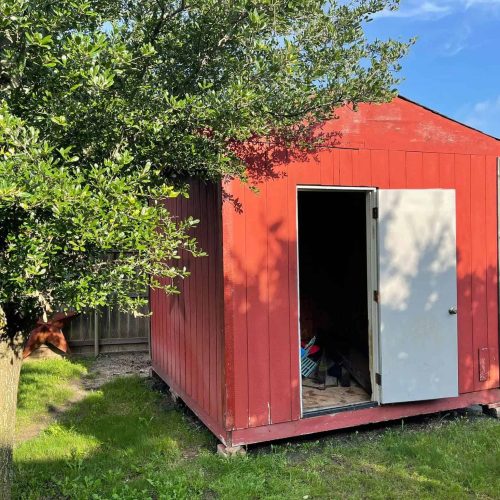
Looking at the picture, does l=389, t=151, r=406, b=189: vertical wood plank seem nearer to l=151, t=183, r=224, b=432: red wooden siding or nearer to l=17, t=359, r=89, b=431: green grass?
l=151, t=183, r=224, b=432: red wooden siding

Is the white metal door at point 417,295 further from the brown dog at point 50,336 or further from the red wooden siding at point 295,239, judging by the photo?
the brown dog at point 50,336

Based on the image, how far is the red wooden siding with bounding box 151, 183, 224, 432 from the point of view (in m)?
3.74

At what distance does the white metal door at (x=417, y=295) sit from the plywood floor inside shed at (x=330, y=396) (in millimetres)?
432

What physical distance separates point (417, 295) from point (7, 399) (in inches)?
129

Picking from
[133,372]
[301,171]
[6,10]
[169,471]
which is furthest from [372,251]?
[133,372]

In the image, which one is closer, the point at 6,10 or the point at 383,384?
the point at 6,10

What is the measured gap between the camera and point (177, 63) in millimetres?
2303

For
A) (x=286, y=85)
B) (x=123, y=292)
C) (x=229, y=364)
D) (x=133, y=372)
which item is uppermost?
(x=286, y=85)

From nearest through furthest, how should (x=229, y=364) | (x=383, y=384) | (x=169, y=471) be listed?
(x=169, y=471) → (x=229, y=364) → (x=383, y=384)

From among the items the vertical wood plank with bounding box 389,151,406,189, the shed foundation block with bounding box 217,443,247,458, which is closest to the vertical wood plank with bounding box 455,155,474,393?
the vertical wood plank with bounding box 389,151,406,189

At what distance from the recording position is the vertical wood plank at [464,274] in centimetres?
435

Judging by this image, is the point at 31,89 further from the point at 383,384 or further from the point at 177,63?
the point at 383,384

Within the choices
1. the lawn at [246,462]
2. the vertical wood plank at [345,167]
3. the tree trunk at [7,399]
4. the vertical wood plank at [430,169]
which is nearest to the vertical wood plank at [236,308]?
the lawn at [246,462]

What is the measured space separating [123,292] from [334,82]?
1570 mm
